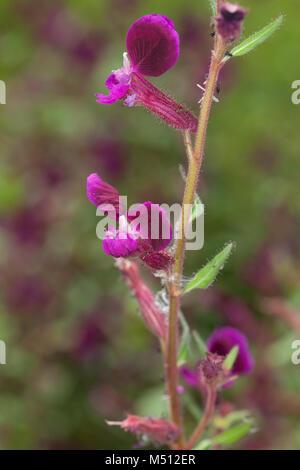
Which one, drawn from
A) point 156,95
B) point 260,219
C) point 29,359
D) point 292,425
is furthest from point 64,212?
point 156,95

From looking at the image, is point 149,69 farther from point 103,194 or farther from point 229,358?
point 229,358

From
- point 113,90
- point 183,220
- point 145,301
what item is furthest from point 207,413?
point 113,90

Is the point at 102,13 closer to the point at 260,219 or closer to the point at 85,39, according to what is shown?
the point at 85,39

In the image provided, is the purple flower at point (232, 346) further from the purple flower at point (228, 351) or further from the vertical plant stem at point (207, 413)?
the vertical plant stem at point (207, 413)

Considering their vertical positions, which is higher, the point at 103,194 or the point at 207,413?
the point at 103,194

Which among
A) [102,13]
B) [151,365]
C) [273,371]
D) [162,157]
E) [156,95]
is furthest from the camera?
[102,13]
